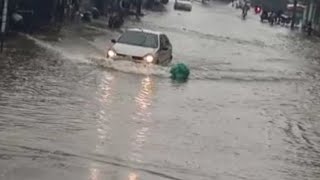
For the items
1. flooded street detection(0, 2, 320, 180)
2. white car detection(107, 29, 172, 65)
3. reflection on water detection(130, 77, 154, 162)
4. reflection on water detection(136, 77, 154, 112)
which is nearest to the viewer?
flooded street detection(0, 2, 320, 180)

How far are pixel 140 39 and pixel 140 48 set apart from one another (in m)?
0.65

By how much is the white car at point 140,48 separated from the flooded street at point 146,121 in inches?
12.7

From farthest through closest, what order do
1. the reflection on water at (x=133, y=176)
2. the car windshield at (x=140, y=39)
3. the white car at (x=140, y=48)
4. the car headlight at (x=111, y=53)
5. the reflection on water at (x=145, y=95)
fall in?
the car windshield at (x=140, y=39), the car headlight at (x=111, y=53), the white car at (x=140, y=48), the reflection on water at (x=145, y=95), the reflection on water at (x=133, y=176)

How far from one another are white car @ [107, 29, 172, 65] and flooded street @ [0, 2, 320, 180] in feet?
1.06

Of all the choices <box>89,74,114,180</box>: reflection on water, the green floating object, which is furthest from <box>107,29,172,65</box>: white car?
<box>89,74,114,180</box>: reflection on water

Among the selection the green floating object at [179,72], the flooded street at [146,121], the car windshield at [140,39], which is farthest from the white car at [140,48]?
the green floating object at [179,72]

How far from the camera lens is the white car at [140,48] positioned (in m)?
23.1

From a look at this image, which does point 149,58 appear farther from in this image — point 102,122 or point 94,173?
point 94,173

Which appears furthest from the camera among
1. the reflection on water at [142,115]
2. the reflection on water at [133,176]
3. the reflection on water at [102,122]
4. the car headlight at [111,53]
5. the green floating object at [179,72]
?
the car headlight at [111,53]

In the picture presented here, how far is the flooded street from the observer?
10.4 metres

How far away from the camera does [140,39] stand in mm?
24156

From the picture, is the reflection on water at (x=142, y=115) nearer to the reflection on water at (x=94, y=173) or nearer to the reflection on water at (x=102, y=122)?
the reflection on water at (x=102, y=122)

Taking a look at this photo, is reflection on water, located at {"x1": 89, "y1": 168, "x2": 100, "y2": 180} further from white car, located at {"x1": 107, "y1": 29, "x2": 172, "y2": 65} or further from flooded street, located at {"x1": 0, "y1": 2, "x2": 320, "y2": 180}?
white car, located at {"x1": 107, "y1": 29, "x2": 172, "y2": 65}

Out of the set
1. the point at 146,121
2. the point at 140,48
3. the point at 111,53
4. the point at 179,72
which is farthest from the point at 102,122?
the point at 140,48
